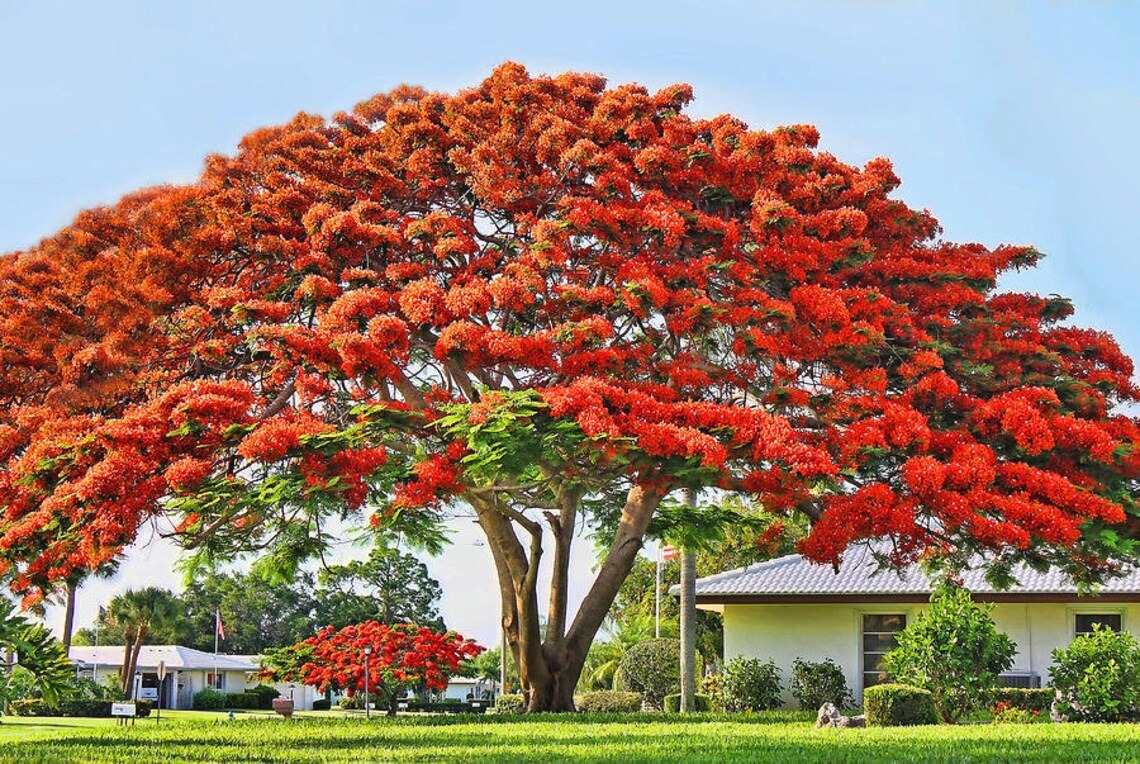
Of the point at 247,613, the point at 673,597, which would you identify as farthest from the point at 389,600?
the point at 673,597

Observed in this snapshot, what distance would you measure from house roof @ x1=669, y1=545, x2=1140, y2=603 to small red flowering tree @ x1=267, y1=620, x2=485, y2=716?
478 centimetres

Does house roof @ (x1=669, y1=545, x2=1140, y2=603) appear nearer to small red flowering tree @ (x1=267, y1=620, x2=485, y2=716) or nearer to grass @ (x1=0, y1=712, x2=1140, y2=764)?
small red flowering tree @ (x1=267, y1=620, x2=485, y2=716)

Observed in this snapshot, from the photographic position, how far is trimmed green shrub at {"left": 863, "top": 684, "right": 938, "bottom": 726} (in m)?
16.9

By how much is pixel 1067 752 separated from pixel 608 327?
257 inches

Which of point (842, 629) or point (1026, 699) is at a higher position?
point (842, 629)

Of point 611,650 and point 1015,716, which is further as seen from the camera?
point 611,650

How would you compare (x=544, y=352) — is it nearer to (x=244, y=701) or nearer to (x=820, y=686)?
(x=820, y=686)

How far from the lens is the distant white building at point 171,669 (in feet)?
192

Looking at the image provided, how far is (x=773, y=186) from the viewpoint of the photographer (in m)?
17.0

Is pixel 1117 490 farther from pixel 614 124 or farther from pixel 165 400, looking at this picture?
pixel 165 400

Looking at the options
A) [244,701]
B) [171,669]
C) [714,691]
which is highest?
[714,691]

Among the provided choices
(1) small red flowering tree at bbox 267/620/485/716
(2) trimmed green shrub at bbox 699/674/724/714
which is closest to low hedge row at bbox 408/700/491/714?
(1) small red flowering tree at bbox 267/620/485/716

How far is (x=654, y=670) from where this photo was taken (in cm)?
3022

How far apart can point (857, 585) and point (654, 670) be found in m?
6.44
